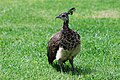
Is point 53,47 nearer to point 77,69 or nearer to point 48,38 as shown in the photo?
point 77,69

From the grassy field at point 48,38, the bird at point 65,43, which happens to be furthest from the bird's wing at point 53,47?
the grassy field at point 48,38

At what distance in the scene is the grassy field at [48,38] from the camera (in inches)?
303

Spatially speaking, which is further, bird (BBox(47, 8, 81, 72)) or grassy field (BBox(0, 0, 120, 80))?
grassy field (BBox(0, 0, 120, 80))

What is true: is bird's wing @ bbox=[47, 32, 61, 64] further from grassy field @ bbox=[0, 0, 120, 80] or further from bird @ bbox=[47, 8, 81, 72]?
grassy field @ bbox=[0, 0, 120, 80]

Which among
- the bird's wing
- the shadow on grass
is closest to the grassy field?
the shadow on grass

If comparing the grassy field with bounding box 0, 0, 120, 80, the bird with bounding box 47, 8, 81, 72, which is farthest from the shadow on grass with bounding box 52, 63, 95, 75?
the bird with bounding box 47, 8, 81, 72

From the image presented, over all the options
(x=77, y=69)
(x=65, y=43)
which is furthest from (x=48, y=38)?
(x=65, y=43)

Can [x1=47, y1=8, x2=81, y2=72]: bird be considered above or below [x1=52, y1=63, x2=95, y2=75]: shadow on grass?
above

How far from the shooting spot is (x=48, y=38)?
10.5 meters

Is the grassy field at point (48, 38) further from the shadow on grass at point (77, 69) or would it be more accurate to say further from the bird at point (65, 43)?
the bird at point (65, 43)

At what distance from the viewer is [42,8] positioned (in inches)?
633

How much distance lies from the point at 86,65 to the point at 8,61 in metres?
1.53

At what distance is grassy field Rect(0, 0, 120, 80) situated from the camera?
25.3ft

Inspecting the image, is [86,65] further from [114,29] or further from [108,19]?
[108,19]
